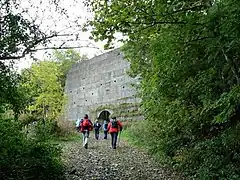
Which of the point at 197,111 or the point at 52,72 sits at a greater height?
the point at 52,72

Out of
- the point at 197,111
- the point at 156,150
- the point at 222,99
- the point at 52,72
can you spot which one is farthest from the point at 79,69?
the point at 222,99

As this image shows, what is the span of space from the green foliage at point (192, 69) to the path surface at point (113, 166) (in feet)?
2.27

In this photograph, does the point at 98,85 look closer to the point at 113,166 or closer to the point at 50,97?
the point at 50,97

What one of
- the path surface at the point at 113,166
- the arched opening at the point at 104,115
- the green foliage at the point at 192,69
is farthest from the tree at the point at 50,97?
the green foliage at the point at 192,69

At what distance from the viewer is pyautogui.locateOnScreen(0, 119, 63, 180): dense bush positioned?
22.5 feet

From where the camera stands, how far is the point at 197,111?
8688mm

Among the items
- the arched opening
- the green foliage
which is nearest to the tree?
the arched opening

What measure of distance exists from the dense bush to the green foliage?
9.40 ft

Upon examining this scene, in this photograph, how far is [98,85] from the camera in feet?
103

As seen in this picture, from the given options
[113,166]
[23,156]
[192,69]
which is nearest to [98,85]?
[113,166]

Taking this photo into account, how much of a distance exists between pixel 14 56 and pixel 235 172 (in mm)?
4728

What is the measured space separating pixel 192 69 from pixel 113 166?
3.76 m

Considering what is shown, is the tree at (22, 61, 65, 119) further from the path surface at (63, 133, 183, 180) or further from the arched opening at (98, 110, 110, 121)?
the path surface at (63, 133, 183, 180)

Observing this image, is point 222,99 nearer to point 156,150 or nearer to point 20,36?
point 20,36
